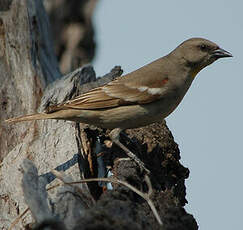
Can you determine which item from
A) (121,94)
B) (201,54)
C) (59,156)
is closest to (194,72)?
(201,54)

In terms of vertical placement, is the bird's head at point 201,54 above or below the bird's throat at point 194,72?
above

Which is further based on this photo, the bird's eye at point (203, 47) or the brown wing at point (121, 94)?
Result: the bird's eye at point (203, 47)

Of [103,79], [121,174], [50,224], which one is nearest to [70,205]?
[121,174]

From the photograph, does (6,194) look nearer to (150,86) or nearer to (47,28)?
(150,86)

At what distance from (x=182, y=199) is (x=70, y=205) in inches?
78.0

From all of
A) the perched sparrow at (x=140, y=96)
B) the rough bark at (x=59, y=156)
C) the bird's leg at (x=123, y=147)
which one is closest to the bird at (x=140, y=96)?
the perched sparrow at (x=140, y=96)

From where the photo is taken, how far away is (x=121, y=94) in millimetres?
7340

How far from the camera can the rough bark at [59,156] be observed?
468 cm

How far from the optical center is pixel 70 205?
5215mm

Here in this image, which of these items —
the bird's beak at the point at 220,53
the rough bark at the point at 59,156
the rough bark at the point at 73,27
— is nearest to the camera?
the rough bark at the point at 59,156

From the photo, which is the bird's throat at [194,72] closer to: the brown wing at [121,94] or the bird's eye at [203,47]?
the bird's eye at [203,47]

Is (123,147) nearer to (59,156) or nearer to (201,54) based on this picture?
(59,156)

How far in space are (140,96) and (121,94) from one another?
0.93 ft

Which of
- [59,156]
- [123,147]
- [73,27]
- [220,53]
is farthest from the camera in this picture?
[73,27]
